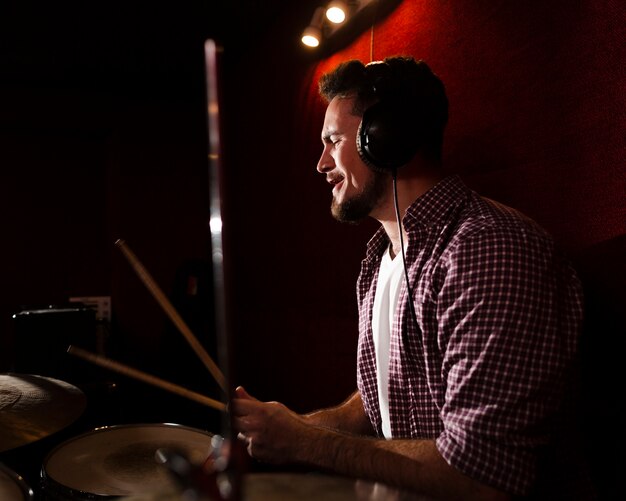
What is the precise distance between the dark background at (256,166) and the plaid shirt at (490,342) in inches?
10.0

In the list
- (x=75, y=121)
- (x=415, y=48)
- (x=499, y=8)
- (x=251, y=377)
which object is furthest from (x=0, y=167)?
(x=499, y=8)

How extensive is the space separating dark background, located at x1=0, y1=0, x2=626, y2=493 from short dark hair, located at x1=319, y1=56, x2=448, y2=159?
0.20 meters

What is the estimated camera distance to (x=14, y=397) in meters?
1.29

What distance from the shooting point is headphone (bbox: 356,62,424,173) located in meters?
1.14

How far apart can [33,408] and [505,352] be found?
3.58 ft

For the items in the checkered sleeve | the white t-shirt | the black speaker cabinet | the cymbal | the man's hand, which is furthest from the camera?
the black speaker cabinet

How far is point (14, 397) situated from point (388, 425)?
3.09 feet

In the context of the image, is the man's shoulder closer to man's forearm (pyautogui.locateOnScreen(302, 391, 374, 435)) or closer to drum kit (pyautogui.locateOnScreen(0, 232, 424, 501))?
drum kit (pyautogui.locateOnScreen(0, 232, 424, 501))

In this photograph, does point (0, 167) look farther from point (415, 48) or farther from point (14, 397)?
point (415, 48)

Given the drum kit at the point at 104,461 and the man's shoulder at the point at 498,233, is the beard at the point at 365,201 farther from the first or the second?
the drum kit at the point at 104,461

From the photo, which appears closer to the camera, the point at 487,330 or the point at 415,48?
the point at 487,330

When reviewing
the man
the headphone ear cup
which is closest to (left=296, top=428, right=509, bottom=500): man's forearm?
the man

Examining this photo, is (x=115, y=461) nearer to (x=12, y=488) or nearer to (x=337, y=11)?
(x=12, y=488)

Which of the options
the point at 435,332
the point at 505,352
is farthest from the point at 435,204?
the point at 505,352
